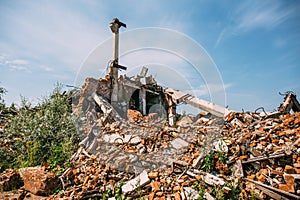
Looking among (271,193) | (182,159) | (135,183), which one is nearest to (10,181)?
(135,183)

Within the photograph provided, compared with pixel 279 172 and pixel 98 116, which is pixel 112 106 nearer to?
pixel 98 116

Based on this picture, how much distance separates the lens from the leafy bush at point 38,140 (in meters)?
4.97

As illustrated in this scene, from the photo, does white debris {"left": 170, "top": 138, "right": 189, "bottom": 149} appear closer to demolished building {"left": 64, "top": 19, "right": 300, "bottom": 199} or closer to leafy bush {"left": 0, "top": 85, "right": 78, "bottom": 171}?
demolished building {"left": 64, "top": 19, "right": 300, "bottom": 199}

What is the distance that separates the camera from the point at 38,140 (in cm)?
521

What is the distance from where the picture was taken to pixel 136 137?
5176mm

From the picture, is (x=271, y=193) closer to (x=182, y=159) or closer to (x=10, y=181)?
(x=182, y=159)

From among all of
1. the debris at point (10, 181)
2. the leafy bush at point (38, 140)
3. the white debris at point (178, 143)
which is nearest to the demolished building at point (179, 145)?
the white debris at point (178, 143)

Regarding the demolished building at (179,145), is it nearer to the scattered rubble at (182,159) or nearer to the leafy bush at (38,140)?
the scattered rubble at (182,159)

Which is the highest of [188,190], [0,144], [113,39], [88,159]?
[113,39]

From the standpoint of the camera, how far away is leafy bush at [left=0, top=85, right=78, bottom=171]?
16.3 ft

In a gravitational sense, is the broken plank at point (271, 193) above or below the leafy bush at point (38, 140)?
below

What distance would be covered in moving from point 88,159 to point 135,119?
2374 mm

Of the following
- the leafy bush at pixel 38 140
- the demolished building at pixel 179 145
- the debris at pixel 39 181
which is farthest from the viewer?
the leafy bush at pixel 38 140

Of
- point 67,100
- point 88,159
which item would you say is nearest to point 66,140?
point 88,159
